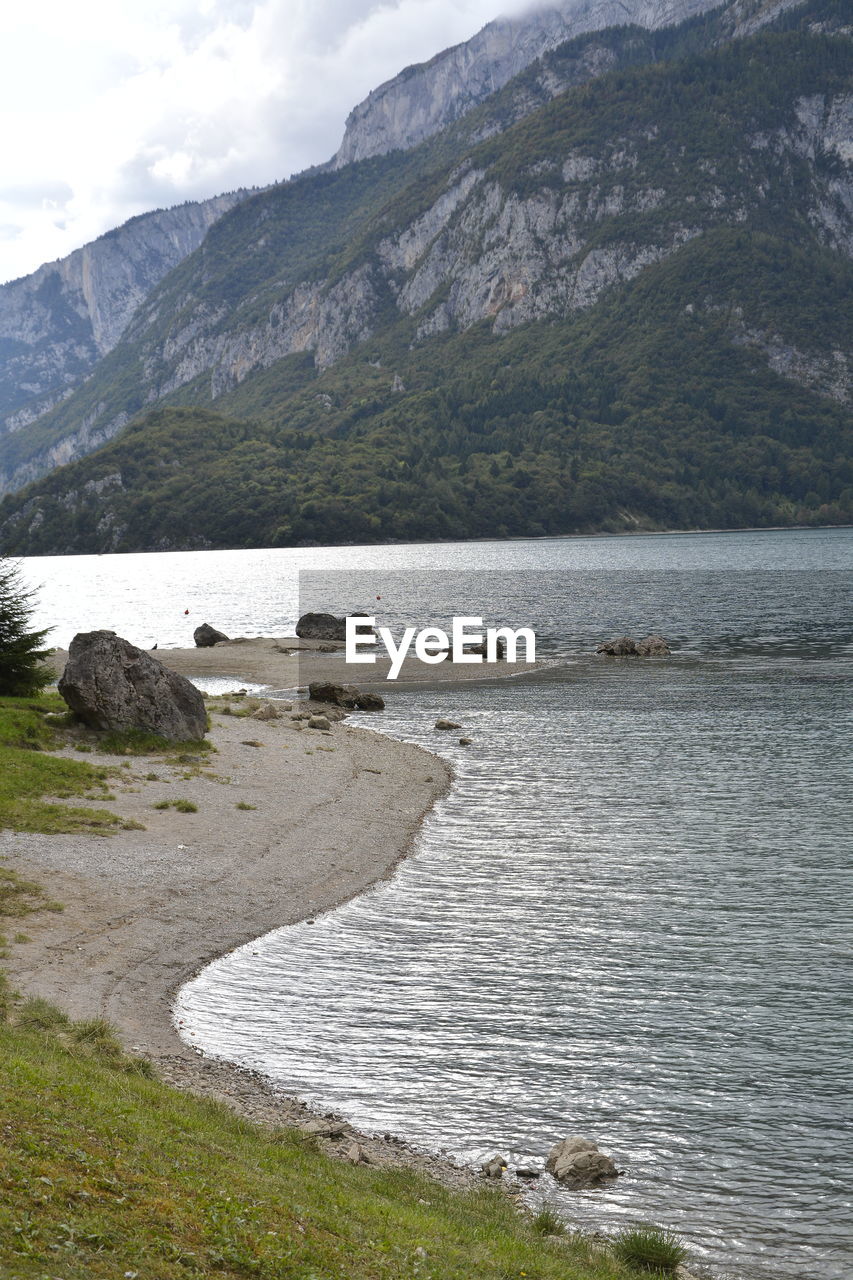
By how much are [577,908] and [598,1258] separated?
559 inches

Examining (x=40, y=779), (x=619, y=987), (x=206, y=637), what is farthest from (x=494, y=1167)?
(x=206, y=637)

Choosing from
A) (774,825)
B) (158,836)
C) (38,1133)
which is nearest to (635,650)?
(774,825)

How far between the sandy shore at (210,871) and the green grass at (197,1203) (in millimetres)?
1821

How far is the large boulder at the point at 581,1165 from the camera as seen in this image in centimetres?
1509

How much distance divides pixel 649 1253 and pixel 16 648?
34886 mm

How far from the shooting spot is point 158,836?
30.9 metres

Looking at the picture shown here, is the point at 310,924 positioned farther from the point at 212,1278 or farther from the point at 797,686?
the point at 797,686

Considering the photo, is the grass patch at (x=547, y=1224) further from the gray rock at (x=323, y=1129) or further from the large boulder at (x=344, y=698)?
the large boulder at (x=344, y=698)

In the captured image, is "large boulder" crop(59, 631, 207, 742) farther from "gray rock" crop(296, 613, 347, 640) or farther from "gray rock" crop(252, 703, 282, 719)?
"gray rock" crop(296, 613, 347, 640)

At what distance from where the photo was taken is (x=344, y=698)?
211 feet

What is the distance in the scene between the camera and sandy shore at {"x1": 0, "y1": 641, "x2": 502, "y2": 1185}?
1909 cm

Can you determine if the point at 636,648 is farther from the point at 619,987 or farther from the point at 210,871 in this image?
the point at 619,987

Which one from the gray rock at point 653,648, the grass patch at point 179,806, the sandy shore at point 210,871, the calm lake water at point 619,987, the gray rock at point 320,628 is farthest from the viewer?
the gray rock at point 320,628

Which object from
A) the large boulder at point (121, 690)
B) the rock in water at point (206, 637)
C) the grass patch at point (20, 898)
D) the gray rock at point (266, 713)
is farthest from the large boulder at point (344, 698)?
the grass patch at point (20, 898)
